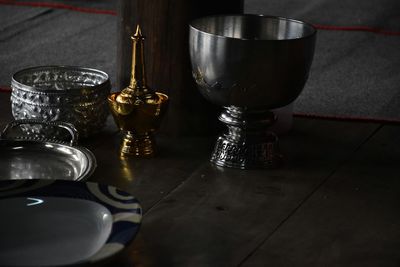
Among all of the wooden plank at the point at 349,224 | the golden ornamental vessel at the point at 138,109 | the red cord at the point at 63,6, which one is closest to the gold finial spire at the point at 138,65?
the golden ornamental vessel at the point at 138,109

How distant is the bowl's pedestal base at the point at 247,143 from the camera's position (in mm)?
1109

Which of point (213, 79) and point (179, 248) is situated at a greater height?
point (213, 79)

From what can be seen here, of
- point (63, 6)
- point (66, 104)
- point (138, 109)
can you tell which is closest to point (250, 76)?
point (138, 109)

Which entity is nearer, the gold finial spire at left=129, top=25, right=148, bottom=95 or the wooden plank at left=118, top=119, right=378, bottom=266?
the wooden plank at left=118, top=119, right=378, bottom=266

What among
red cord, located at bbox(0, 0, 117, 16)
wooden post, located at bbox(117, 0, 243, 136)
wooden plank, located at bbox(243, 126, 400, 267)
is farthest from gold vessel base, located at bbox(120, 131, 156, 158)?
red cord, located at bbox(0, 0, 117, 16)

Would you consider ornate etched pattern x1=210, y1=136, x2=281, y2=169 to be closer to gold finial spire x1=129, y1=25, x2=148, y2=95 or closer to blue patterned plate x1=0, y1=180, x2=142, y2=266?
gold finial spire x1=129, y1=25, x2=148, y2=95

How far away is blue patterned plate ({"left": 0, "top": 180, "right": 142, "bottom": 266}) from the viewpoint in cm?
78

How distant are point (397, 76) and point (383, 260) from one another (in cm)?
89

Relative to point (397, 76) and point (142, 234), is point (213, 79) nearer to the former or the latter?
point (142, 234)

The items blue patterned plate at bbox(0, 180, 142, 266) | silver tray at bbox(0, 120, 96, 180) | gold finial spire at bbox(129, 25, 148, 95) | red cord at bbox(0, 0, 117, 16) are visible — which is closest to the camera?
blue patterned plate at bbox(0, 180, 142, 266)

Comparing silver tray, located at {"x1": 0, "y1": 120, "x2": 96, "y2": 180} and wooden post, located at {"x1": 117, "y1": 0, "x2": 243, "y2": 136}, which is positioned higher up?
wooden post, located at {"x1": 117, "y1": 0, "x2": 243, "y2": 136}

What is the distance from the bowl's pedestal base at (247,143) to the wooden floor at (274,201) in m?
0.02

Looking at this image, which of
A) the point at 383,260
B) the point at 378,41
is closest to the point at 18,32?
the point at 378,41

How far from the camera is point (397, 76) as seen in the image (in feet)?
5.55
